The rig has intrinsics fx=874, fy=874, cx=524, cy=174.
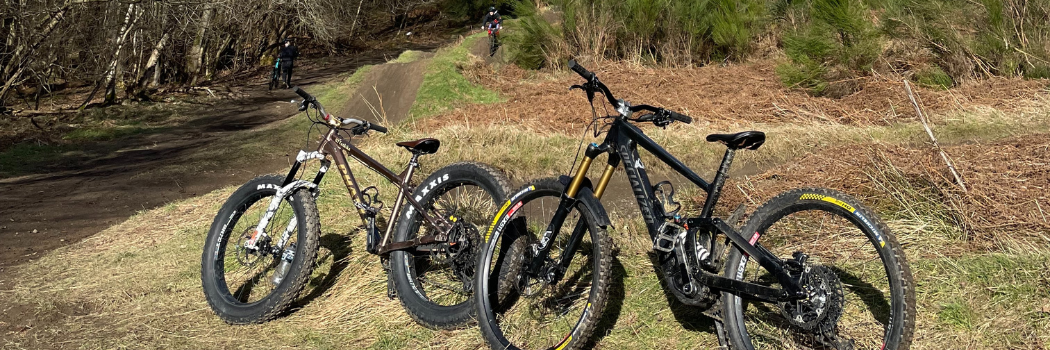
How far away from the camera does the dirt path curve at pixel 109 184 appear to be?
342 inches

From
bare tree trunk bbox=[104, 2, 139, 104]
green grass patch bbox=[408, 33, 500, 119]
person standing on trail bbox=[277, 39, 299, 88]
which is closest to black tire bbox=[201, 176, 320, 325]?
green grass patch bbox=[408, 33, 500, 119]

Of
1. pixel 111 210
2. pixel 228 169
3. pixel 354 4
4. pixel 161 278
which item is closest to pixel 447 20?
pixel 354 4

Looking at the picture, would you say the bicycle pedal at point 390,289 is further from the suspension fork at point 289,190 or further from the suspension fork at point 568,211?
the suspension fork at point 568,211

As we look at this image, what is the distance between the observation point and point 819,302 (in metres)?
3.23

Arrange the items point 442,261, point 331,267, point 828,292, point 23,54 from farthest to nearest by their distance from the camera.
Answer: point 23,54 < point 331,267 < point 442,261 < point 828,292

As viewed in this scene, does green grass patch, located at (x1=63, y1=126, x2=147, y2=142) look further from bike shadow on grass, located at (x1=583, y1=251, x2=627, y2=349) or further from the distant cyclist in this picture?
bike shadow on grass, located at (x1=583, y1=251, x2=627, y2=349)

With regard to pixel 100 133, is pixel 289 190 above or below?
above

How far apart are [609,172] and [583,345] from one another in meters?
0.79

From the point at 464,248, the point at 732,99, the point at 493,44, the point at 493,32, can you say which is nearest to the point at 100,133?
the point at 493,44

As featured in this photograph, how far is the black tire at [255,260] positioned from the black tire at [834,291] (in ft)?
8.07

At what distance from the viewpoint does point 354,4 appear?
3812 centimetres

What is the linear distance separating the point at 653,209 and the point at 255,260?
9.36 ft

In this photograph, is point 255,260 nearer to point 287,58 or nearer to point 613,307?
point 613,307

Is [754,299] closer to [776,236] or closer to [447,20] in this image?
[776,236]
